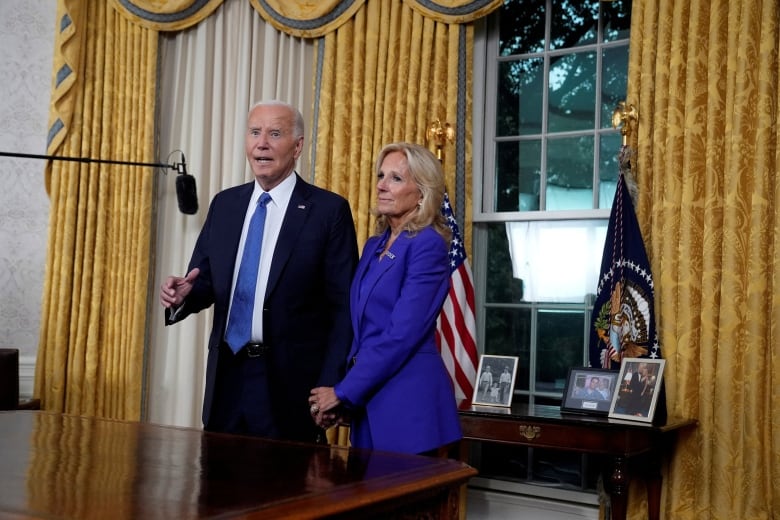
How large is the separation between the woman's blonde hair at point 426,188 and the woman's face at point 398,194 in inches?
0.6

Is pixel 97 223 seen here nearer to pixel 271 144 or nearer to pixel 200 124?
pixel 200 124

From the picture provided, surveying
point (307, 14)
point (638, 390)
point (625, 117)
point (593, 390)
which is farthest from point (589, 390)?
point (307, 14)

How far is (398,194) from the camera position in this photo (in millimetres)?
2936

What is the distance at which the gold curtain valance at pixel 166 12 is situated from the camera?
5484 millimetres

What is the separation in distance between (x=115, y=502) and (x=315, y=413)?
1.44 metres

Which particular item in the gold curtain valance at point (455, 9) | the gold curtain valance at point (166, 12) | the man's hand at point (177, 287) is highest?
the gold curtain valance at point (166, 12)

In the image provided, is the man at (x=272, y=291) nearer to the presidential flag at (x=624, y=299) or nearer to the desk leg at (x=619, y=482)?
the desk leg at (x=619, y=482)

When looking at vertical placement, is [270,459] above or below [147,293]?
below

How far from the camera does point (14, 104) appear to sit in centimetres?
582

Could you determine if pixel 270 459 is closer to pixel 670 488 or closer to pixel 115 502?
pixel 115 502

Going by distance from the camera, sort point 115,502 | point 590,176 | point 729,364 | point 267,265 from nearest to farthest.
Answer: point 115,502 < point 267,265 < point 729,364 < point 590,176

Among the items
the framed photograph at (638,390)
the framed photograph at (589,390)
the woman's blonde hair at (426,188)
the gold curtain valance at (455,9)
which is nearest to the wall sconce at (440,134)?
the gold curtain valance at (455,9)

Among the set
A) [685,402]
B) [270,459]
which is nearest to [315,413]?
[270,459]

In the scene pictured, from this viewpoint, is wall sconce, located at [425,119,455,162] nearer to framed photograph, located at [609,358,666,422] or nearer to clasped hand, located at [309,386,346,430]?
framed photograph, located at [609,358,666,422]
